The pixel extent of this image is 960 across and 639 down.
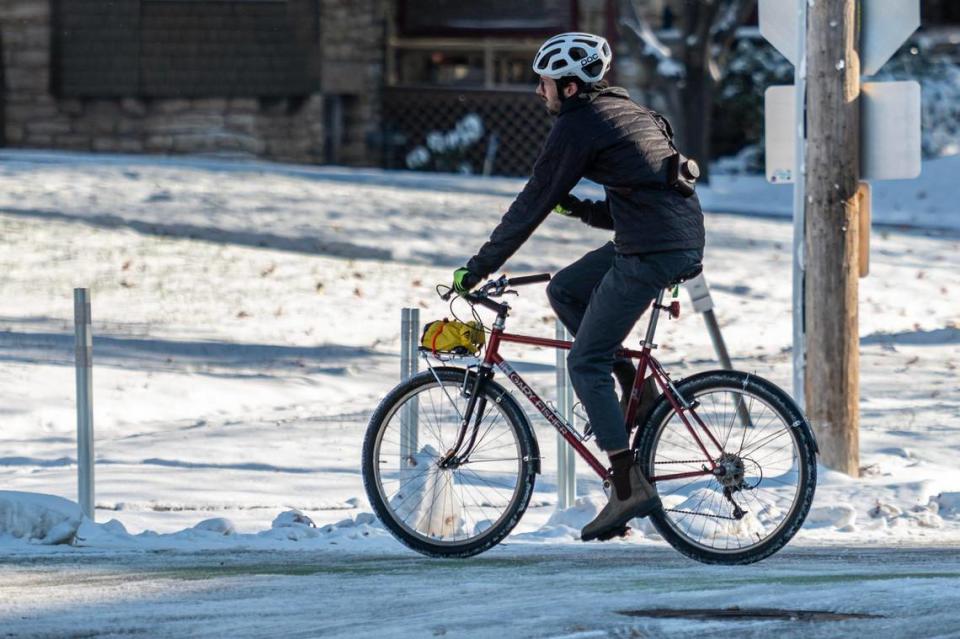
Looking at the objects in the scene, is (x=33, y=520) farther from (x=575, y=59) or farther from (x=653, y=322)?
(x=575, y=59)

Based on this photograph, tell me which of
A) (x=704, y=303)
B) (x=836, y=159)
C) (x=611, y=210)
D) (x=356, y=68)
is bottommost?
(x=704, y=303)

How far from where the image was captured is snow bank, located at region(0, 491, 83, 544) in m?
7.05

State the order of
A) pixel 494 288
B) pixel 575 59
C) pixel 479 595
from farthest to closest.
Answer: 1. pixel 494 288
2. pixel 575 59
3. pixel 479 595

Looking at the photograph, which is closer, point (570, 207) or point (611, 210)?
point (611, 210)

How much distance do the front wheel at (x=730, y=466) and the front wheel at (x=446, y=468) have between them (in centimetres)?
51

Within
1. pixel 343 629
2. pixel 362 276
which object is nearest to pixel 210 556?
pixel 343 629

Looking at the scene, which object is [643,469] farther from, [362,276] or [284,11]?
[284,11]

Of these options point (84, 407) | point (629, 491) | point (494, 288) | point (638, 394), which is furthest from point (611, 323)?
point (84, 407)

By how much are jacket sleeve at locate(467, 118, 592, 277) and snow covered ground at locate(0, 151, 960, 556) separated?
136 centimetres

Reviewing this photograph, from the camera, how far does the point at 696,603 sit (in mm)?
5641

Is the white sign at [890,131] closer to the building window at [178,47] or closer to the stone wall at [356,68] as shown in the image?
the building window at [178,47]

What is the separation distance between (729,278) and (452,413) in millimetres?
10113

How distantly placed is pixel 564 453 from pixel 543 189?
196 centimetres

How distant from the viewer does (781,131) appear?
855cm
